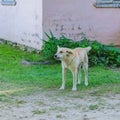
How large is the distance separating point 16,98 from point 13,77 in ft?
7.18

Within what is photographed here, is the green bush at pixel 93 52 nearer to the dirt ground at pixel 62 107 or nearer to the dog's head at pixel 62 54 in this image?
the dog's head at pixel 62 54

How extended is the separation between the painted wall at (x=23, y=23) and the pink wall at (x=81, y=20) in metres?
0.37

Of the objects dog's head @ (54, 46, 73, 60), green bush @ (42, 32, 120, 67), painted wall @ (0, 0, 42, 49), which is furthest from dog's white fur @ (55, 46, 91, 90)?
painted wall @ (0, 0, 42, 49)

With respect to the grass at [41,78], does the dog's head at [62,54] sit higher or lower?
higher

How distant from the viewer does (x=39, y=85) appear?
386 inches

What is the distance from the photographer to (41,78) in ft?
34.8

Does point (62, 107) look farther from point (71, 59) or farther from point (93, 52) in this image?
point (93, 52)

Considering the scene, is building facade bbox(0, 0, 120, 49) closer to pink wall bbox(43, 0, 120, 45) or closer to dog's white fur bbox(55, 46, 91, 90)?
pink wall bbox(43, 0, 120, 45)

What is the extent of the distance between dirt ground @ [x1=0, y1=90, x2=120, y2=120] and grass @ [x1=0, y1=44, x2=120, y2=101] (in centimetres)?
40

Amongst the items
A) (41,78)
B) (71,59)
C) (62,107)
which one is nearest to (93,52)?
(41,78)

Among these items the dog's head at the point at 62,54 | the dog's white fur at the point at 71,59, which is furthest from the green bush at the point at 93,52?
the dog's head at the point at 62,54

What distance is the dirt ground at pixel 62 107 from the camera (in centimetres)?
722

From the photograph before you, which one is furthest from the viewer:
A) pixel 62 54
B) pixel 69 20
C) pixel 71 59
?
pixel 69 20

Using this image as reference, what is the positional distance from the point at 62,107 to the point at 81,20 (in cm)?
681
